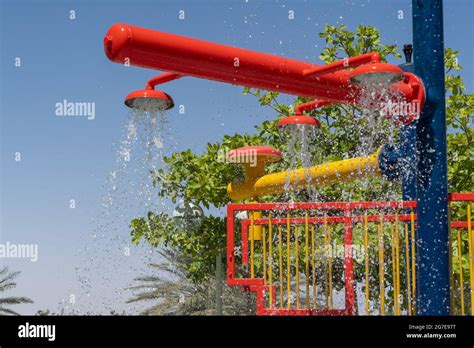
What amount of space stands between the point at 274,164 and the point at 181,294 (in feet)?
17.9

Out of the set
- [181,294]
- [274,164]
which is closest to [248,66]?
[274,164]

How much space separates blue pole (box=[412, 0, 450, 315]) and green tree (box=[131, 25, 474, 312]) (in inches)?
192

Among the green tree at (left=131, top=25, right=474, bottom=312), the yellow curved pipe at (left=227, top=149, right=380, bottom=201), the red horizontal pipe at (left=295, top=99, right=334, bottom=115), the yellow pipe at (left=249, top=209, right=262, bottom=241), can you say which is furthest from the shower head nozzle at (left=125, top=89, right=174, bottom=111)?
the green tree at (left=131, top=25, right=474, bottom=312)

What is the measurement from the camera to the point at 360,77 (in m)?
5.64

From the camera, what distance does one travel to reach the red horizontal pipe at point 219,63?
5.00m

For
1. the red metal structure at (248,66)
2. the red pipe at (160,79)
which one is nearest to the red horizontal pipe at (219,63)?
the red metal structure at (248,66)

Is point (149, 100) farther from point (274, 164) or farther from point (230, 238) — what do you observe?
point (274, 164)

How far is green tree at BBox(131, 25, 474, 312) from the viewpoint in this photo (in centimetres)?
1136

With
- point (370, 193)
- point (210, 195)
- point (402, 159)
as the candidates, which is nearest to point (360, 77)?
point (402, 159)

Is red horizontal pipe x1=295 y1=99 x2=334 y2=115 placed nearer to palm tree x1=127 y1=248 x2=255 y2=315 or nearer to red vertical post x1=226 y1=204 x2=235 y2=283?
red vertical post x1=226 y1=204 x2=235 y2=283

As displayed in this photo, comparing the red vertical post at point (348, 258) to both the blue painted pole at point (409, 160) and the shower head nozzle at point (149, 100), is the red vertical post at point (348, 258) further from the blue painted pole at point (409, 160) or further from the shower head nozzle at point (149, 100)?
the shower head nozzle at point (149, 100)

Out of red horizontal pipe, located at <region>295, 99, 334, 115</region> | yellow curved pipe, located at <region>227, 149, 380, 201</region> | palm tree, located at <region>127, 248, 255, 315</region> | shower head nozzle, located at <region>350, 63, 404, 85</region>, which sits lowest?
palm tree, located at <region>127, 248, 255, 315</region>
